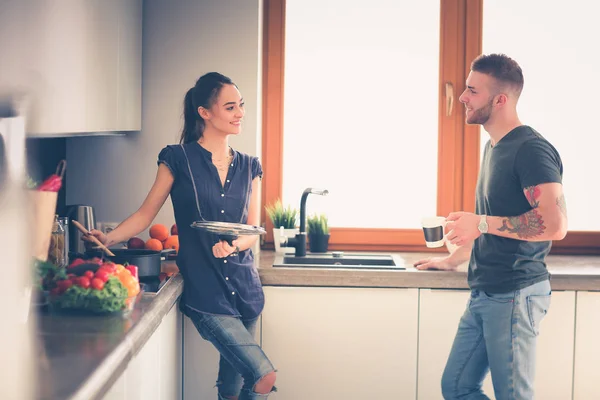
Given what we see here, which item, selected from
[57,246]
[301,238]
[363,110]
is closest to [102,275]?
[57,246]

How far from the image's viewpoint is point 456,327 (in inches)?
115

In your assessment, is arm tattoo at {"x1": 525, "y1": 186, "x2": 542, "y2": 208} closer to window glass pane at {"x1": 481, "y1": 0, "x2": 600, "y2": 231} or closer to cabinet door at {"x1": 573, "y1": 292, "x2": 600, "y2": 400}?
cabinet door at {"x1": 573, "y1": 292, "x2": 600, "y2": 400}

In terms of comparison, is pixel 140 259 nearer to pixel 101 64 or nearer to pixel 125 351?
pixel 101 64

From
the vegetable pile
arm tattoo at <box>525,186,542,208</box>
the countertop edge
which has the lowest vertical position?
the countertop edge

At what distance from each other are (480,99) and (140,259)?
1.17m

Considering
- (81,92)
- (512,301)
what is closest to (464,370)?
(512,301)

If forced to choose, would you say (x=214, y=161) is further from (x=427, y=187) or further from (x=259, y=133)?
(x=427, y=187)

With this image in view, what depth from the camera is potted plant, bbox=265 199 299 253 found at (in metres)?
3.33

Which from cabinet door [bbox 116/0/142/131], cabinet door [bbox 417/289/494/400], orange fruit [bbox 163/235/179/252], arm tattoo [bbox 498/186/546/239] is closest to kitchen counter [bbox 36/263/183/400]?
orange fruit [bbox 163/235/179/252]

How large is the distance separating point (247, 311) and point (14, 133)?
4.65 ft

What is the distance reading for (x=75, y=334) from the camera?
5.74 feet

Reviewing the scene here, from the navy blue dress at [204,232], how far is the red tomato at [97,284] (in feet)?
2.09

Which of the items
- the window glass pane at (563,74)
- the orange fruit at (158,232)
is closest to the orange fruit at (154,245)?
the orange fruit at (158,232)

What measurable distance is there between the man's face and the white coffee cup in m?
0.38
